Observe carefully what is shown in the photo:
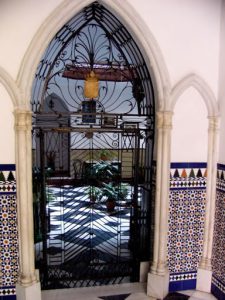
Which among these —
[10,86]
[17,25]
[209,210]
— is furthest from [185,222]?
[17,25]

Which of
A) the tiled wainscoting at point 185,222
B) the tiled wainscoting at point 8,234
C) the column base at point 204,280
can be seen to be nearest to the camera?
the tiled wainscoting at point 8,234

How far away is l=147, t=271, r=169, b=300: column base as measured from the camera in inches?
131

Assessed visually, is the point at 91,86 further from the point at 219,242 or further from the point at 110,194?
the point at 110,194

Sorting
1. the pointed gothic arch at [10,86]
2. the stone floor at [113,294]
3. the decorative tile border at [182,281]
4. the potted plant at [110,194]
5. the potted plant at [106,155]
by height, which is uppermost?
the pointed gothic arch at [10,86]

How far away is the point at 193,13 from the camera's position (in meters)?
3.15

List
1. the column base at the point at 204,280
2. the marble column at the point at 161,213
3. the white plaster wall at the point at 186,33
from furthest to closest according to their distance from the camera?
the column base at the point at 204,280 → the marble column at the point at 161,213 → the white plaster wall at the point at 186,33

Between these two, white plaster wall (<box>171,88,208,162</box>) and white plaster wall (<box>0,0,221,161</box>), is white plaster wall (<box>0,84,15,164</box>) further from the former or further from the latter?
white plaster wall (<box>171,88,208,162</box>)

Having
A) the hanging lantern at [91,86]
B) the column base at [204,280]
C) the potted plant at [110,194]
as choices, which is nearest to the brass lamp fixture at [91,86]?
the hanging lantern at [91,86]

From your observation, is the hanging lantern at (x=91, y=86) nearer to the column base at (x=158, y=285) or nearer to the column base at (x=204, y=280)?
the column base at (x=158, y=285)

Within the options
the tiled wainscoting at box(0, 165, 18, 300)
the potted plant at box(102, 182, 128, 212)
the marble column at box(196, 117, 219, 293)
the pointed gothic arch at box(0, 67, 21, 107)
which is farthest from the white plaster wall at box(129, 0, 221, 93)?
the potted plant at box(102, 182, 128, 212)

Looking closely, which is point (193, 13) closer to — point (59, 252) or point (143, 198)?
point (143, 198)

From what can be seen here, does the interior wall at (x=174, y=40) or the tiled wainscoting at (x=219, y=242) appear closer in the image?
the interior wall at (x=174, y=40)

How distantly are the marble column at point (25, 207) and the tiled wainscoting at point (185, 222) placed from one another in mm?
1527

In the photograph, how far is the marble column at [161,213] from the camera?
3.19 m
